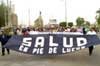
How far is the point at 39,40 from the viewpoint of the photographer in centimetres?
1866

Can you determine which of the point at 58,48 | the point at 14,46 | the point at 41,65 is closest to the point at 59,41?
the point at 58,48

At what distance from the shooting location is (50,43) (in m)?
18.3

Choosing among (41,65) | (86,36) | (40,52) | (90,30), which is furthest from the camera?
(90,30)

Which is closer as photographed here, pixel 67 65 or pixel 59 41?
pixel 67 65

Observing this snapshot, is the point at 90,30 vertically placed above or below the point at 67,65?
above

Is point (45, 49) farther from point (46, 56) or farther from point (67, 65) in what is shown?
point (67, 65)

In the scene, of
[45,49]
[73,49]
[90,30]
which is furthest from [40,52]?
[90,30]

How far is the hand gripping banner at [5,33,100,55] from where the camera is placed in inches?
695

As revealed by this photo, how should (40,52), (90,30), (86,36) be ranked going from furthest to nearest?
(90,30) < (86,36) < (40,52)

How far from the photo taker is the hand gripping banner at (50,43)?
57.9 ft

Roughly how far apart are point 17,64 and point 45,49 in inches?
89.9

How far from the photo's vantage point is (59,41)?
60.5 feet

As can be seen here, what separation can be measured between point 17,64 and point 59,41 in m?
3.26

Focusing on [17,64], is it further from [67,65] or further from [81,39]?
[81,39]
